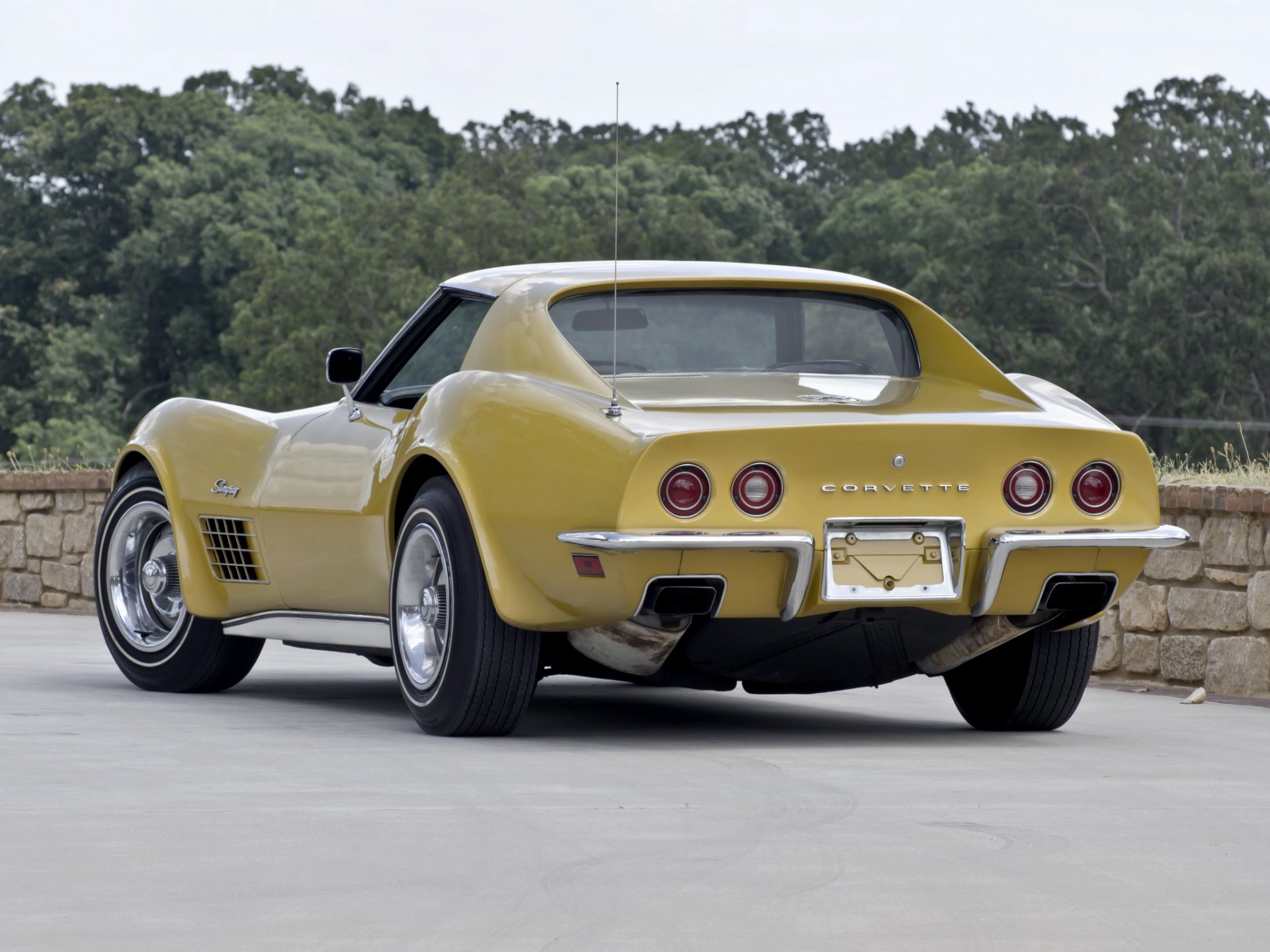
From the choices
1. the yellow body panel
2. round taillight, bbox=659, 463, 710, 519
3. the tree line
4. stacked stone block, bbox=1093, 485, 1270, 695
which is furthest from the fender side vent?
the tree line

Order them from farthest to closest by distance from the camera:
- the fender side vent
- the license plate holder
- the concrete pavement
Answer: the fender side vent
the license plate holder
the concrete pavement

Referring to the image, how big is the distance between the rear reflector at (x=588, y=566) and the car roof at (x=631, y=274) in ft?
3.75

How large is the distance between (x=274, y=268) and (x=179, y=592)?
2279 inches

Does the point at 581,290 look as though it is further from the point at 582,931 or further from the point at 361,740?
the point at 582,931

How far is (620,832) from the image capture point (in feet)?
16.1

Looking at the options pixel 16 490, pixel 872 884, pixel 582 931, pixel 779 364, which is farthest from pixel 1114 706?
pixel 16 490

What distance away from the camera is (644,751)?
6559mm

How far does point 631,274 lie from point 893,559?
142 cm

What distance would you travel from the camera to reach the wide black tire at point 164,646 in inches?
330

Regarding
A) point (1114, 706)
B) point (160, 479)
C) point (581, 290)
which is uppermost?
point (581, 290)

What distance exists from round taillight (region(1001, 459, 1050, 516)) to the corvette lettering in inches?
6.1

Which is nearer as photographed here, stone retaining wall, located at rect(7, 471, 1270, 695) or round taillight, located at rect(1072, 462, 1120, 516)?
round taillight, located at rect(1072, 462, 1120, 516)

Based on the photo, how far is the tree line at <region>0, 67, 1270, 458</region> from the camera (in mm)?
59188

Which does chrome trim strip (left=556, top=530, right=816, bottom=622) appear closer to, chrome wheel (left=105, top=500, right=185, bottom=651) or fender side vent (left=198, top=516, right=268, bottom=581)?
fender side vent (left=198, top=516, right=268, bottom=581)
